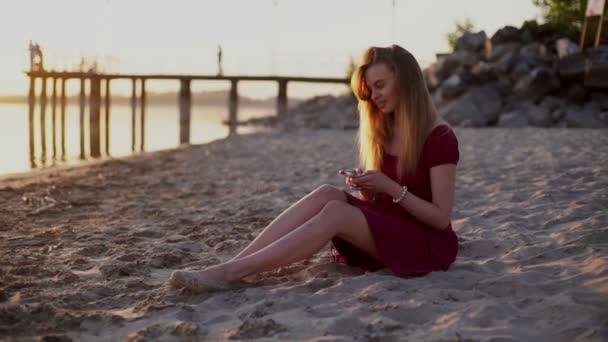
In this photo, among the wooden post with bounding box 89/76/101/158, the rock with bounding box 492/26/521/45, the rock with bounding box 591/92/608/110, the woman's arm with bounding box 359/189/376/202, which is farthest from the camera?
the rock with bounding box 492/26/521/45

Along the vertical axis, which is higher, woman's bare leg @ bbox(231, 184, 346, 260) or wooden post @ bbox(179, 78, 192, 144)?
woman's bare leg @ bbox(231, 184, 346, 260)

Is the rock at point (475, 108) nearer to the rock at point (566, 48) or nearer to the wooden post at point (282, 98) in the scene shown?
the rock at point (566, 48)

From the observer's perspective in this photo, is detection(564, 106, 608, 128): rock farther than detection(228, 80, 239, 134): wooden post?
No

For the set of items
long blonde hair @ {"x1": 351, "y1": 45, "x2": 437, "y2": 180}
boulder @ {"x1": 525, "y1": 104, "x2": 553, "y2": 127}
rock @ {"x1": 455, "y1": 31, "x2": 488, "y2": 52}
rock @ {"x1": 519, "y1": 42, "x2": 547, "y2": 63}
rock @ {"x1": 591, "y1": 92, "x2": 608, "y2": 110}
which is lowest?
boulder @ {"x1": 525, "y1": 104, "x2": 553, "y2": 127}

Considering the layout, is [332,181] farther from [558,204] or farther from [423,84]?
[423,84]

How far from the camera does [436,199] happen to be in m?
3.39

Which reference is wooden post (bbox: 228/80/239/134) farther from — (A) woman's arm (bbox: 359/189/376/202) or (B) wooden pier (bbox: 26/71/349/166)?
(A) woman's arm (bbox: 359/189/376/202)

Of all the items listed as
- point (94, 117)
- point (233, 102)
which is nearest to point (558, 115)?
point (233, 102)

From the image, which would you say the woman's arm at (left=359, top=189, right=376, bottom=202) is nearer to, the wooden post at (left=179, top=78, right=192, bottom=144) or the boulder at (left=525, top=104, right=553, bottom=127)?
the boulder at (left=525, top=104, right=553, bottom=127)

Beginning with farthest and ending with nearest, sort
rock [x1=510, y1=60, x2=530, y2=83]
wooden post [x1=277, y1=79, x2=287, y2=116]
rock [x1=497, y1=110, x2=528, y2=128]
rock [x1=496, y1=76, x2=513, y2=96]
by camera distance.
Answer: wooden post [x1=277, y1=79, x2=287, y2=116] → rock [x1=496, y1=76, x2=513, y2=96] → rock [x1=510, y1=60, x2=530, y2=83] → rock [x1=497, y1=110, x2=528, y2=128]

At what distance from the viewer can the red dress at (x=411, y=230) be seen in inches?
133

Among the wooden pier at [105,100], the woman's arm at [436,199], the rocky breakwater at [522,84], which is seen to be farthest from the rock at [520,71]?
the woman's arm at [436,199]

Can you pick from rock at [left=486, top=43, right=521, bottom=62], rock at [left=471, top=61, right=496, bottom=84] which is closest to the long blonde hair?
rock at [left=471, top=61, right=496, bottom=84]

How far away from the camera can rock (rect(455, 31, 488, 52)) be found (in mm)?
23906
